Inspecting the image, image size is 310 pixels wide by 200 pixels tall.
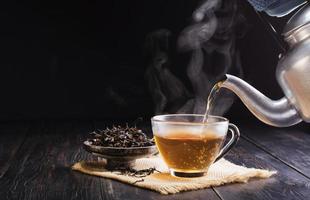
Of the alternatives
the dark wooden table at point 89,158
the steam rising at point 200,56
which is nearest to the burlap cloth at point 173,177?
the dark wooden table at point 89,158

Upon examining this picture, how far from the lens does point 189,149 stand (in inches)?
45.1

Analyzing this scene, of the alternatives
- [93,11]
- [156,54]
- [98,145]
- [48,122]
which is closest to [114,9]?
[93,11]

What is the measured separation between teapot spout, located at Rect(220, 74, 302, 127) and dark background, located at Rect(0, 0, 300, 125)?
1.38 metres

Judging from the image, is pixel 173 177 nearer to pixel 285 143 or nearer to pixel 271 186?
pixel 271 186

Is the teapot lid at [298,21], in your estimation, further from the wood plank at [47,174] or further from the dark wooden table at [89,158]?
the wood plank at [47,174]

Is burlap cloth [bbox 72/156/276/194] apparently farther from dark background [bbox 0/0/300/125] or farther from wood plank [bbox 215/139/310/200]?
dark background [bbox 0/0/300/125]

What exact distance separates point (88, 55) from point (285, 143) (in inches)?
44.8

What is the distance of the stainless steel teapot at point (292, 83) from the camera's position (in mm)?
1145

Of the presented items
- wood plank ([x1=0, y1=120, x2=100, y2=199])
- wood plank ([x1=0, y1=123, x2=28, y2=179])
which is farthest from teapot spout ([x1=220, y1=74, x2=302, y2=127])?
wood plank ([x1=0, y1=123, x2=28, y2=179])

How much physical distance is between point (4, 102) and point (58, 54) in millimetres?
335

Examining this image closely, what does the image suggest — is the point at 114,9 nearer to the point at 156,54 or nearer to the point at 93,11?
the point at 93,11

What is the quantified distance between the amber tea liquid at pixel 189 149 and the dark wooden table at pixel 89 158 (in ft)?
0.25

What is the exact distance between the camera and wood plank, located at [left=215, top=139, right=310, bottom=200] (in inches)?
41.8

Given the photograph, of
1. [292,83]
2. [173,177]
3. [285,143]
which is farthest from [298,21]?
[285,143]
